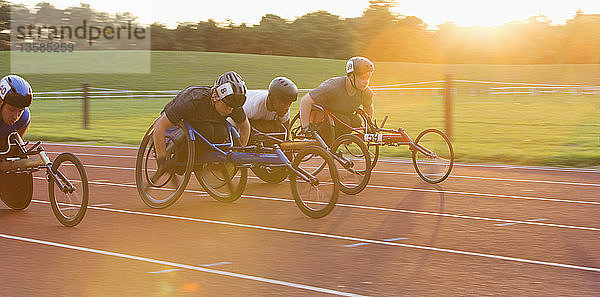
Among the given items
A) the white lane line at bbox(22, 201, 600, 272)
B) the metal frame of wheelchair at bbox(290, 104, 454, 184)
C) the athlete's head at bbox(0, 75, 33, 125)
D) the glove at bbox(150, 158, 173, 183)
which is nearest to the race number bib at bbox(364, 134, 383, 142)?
the metal frame of wheelchair at bbox(290, 104, 454, 184)

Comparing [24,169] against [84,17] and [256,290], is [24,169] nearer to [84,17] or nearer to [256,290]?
[256,290]

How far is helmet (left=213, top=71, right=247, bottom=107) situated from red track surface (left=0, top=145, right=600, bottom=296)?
3.94 feet

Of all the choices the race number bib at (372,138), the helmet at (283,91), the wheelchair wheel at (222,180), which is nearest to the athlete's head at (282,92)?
the helmet at (283,91)

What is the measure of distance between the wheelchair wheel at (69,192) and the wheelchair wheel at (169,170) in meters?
1.39

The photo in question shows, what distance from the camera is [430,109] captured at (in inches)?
1385

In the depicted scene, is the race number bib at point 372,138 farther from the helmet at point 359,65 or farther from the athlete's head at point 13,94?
the athlete's head at point 13,94

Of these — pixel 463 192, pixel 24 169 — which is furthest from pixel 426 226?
pixel 24 169

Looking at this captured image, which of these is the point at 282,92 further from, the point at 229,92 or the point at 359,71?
the point at 229,92

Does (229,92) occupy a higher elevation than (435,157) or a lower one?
higher

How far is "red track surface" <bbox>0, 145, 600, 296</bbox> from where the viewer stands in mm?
6469

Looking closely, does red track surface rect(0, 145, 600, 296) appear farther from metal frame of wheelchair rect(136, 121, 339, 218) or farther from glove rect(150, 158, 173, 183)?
glove rect(150, 158, 173, 183)

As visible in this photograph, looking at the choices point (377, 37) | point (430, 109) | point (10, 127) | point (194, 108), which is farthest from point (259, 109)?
point (377, 37)

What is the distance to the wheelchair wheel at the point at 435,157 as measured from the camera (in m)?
12.5

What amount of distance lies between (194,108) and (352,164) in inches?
85.4
